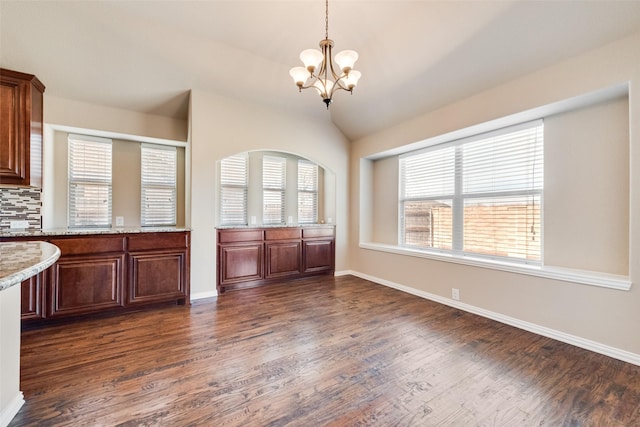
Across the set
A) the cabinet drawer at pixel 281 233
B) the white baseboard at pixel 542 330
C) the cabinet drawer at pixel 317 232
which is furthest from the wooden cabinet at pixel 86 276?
the white baseboard at pixel 542 330

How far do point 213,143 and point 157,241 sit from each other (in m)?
1.54

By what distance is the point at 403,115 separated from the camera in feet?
13.4

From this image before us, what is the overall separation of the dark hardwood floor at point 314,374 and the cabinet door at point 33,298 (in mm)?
183

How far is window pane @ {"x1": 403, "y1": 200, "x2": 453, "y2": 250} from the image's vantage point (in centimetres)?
Result: 403

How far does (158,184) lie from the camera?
4.15 meters

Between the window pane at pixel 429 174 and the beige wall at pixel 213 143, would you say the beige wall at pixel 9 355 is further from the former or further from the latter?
the window pane at pixel 429 174

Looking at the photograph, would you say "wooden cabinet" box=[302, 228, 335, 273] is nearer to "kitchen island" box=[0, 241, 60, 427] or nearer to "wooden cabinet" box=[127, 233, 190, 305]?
"wooden cabinet" box=[127, 233, 190, 305]

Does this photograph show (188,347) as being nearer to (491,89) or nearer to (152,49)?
(152,49)

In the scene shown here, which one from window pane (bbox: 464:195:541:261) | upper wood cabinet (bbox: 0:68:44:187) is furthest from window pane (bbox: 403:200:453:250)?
upper wood cabinet (bbox: 0:68:44:187)

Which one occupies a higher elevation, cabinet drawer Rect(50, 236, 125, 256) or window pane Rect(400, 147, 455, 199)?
window pane Rect(400, 147, 455, 199)

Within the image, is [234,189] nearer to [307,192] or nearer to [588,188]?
[307,192]

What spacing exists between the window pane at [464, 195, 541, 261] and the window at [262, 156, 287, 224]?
3120 mm

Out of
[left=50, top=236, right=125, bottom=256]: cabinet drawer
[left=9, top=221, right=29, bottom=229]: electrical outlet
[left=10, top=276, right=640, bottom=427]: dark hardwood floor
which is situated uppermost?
[left=9, top=221, right=29, bottom=229]: electrical outlet

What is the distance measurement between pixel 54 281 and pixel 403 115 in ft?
15.7
